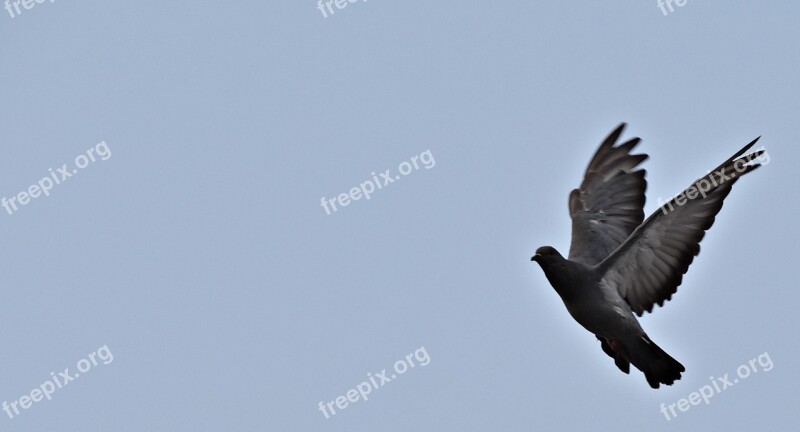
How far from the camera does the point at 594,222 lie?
2283cm

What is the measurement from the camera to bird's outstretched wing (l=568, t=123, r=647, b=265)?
2284 cm

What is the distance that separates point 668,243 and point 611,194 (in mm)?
4010


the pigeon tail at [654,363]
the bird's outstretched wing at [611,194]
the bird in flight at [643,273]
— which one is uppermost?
the bird's outstretched wing at [611,194]

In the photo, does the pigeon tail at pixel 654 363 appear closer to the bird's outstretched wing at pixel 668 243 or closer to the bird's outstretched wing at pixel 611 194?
the bird's outstretched wing at pixel 668 243

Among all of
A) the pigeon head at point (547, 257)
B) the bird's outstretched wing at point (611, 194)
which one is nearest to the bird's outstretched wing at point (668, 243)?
the pigeon head at point (547, 257)

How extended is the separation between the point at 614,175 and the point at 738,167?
16.8 ft

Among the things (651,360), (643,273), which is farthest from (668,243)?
(651,360)

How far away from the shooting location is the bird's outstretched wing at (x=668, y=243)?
61.4 ft

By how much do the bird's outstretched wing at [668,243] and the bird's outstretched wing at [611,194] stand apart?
101 inches

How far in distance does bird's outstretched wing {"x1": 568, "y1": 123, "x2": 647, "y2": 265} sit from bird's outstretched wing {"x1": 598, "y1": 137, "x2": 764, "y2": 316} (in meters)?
2.58

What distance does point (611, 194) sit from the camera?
2331 centimetres

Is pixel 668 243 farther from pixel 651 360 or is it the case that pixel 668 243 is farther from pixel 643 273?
pixel 651 360

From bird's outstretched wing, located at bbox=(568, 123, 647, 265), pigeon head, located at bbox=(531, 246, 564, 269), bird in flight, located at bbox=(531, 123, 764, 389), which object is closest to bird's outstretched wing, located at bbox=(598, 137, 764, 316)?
bird in flight, located at bbox=(531, 123, 764, 389)

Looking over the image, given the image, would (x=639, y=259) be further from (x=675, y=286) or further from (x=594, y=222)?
(x=594, y=222)
